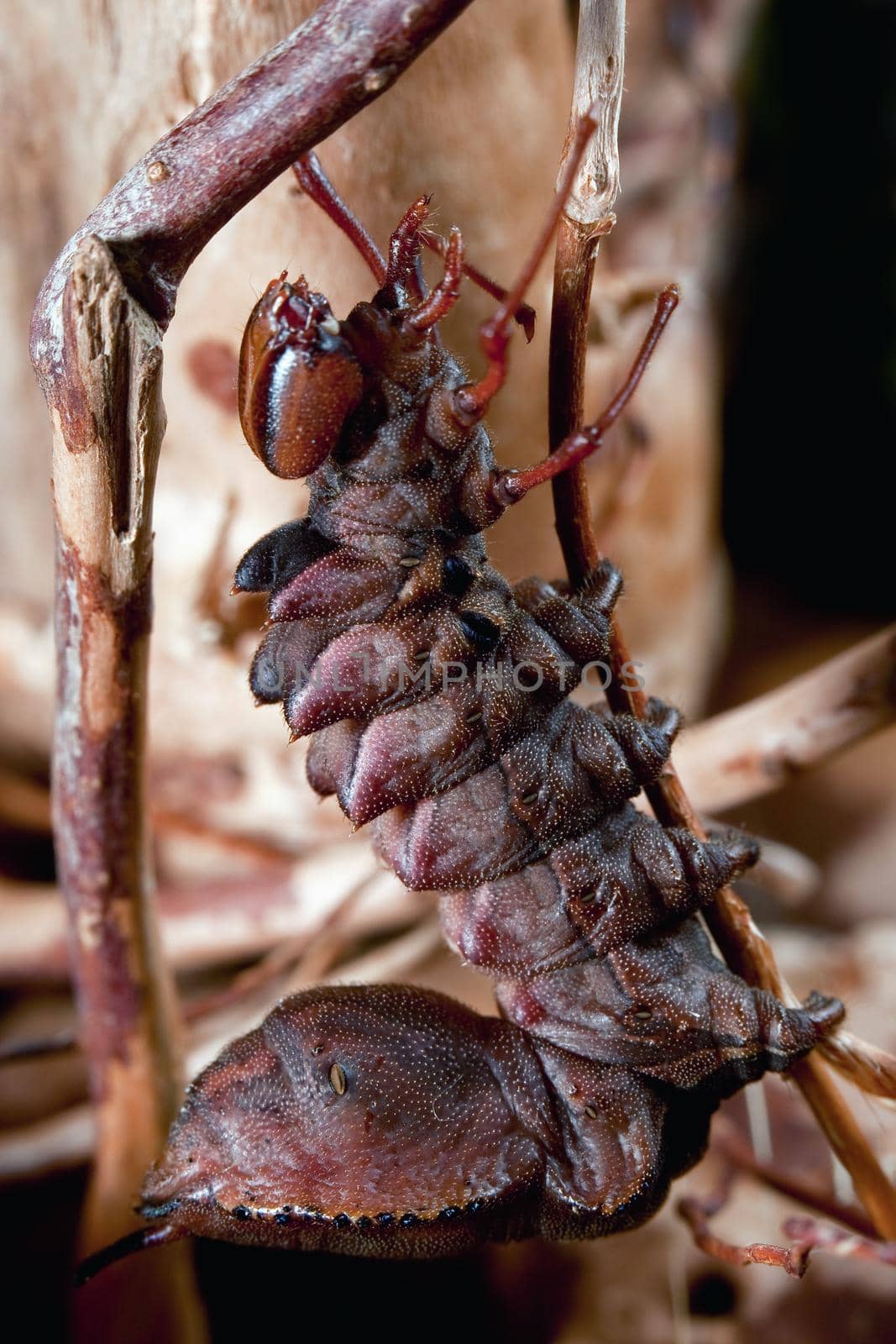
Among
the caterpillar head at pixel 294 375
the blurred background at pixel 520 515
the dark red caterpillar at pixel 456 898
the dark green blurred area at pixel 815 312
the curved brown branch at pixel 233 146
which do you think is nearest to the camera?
the curved brown branch at pixel 233 146

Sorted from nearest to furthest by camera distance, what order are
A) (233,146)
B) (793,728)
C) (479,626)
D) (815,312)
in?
(233,146) → (479,626) → (793,728) → (815,312)

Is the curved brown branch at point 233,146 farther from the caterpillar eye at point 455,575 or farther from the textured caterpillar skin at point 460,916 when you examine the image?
the caterpillar eye at point 455,575

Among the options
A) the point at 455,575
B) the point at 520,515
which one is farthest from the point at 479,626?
the point at 520,515

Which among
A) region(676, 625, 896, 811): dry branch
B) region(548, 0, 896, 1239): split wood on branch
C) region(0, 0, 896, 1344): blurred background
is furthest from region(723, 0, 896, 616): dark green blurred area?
region(548, 0, 896, 1239): split wood on branch

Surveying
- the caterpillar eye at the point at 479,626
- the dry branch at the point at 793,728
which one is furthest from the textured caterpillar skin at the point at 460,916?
the dry branch at the point at 793,728

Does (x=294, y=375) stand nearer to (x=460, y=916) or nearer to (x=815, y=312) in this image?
(x=460, y=916)
